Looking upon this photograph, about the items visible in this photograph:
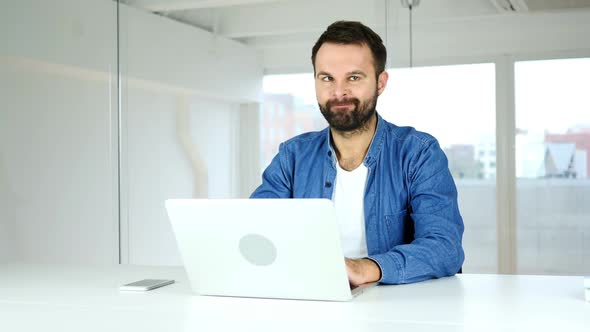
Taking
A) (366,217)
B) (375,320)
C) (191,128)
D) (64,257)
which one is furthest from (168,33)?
(375,320)

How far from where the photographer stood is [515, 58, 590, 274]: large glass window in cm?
402

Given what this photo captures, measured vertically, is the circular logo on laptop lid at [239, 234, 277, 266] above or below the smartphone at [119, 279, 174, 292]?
above

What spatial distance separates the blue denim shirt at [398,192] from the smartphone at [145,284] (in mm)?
598

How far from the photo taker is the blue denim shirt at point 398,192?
7.22 ft

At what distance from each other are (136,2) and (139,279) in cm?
313

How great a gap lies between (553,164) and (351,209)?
178 centimetres

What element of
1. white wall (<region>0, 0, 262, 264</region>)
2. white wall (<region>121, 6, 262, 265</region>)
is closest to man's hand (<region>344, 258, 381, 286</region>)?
white wall (<region>0, 0, 262, 264</region>)

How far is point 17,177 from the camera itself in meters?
4.62

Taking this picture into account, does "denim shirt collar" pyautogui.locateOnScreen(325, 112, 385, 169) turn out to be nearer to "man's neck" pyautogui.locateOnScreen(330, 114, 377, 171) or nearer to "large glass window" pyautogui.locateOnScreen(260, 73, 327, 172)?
"man's neck" pyautogui.locateOnScreen(330, 114, 377, 171)

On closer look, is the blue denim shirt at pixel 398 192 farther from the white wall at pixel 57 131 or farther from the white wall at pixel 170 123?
the white wall at pixel 57 131

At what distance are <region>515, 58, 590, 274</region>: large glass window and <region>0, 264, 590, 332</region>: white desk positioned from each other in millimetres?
1992

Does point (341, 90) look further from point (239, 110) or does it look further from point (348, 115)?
point (239, 110)

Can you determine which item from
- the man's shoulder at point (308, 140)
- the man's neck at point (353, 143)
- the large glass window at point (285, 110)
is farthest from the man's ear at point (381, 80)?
the large glass window at point (285, 110)

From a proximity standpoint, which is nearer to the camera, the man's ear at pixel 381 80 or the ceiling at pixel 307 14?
the man's ear at pixel 381 80
